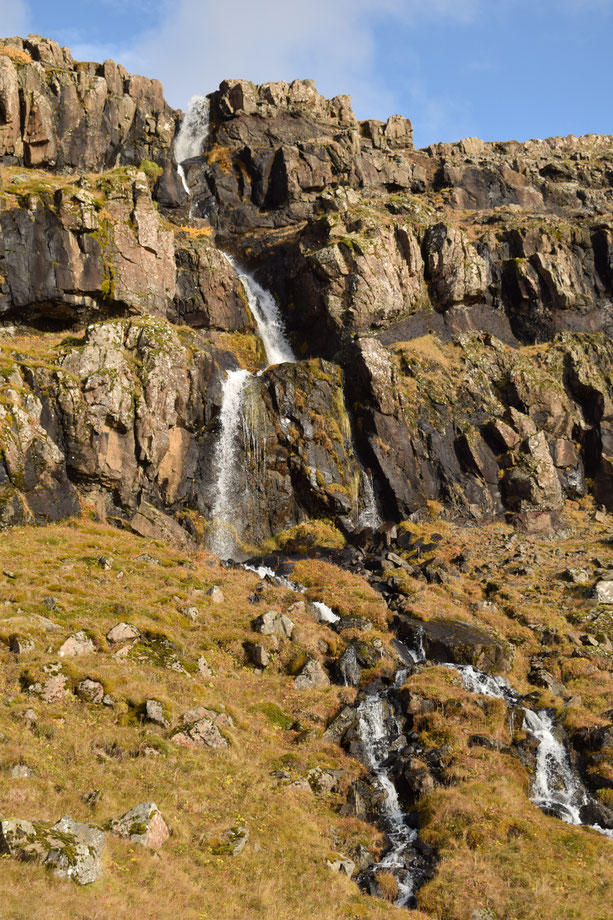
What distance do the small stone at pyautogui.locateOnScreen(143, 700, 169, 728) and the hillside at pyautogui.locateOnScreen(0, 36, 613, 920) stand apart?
0.31 meters

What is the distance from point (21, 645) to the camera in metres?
22.5

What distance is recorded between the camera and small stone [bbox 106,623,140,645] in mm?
26125

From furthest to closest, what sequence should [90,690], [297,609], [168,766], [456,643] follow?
1. [297,609]
2. [456,643]
3. [90,690]
4. [168,766]

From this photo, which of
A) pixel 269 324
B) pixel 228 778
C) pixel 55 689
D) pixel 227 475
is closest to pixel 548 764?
pixel 228 778

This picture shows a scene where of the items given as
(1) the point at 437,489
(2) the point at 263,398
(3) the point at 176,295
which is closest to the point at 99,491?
(2) the point at 263,398

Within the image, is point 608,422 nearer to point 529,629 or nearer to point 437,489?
point 437,489

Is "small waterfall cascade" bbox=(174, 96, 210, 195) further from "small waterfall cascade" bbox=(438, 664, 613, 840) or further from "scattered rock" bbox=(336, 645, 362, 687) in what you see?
"small waterfall cascade" bbox=(438, 664, 613, 840)

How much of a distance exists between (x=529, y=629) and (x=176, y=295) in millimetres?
45402

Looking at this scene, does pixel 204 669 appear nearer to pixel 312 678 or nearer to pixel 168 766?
pixel 312 678

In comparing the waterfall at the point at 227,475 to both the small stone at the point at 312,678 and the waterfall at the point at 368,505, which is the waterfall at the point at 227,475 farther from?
the small stone at the point at 312,678

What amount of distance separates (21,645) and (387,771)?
14.9 meters

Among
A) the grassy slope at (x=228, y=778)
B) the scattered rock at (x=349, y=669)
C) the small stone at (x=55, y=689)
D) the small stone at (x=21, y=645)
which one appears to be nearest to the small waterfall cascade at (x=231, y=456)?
the grassy slope at (x=228, y=778)

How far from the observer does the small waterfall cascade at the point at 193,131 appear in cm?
9344

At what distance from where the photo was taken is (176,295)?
204 ft
